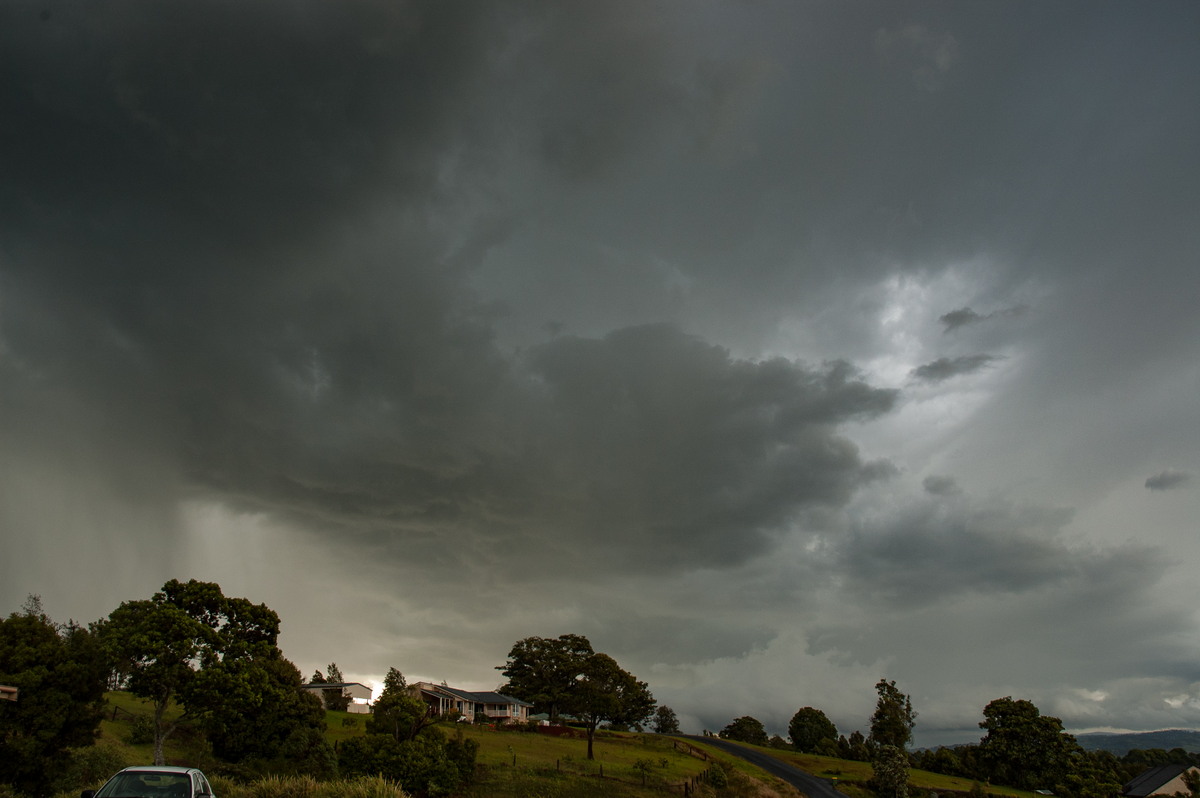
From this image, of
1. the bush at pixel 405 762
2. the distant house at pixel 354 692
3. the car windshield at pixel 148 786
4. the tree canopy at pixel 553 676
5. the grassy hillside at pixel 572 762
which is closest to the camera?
the car windshield at pixel 148 786

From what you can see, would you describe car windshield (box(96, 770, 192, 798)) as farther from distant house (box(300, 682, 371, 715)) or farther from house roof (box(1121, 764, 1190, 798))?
house roof (box(1121, 764, 1190, 798))

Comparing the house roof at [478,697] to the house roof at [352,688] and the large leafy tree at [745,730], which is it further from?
the large leafy tree at [745,730]

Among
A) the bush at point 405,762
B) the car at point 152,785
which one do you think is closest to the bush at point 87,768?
the bush at point 405,762

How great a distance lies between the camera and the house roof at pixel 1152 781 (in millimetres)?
98125

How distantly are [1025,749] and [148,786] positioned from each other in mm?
119924

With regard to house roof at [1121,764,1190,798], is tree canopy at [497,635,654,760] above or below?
above

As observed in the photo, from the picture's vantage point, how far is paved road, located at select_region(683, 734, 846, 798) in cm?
7803

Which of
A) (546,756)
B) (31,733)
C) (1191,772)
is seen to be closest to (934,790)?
(1191,772)

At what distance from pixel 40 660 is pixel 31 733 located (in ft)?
13.6

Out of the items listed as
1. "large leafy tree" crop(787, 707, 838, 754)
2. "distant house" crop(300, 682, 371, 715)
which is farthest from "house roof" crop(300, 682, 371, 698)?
"large leafy tree" crop(787, 707, 838, 754)

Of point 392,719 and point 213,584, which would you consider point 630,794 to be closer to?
point 392,719

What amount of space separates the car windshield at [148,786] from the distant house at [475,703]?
101 meters

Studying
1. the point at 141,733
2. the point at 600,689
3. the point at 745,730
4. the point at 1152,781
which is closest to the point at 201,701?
the point at 141,733

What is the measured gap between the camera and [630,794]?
2420 inches
